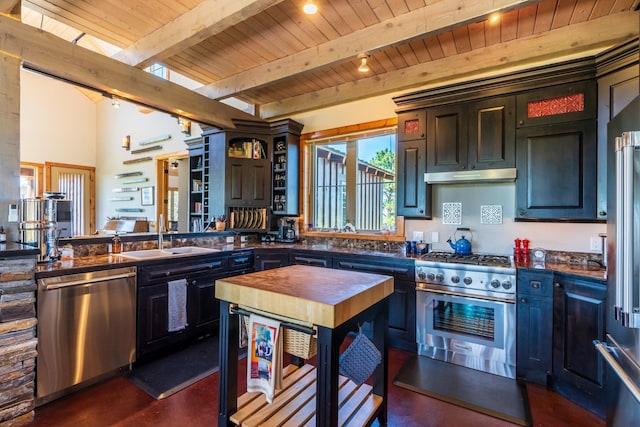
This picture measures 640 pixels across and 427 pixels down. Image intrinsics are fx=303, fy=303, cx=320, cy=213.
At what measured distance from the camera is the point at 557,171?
253cm

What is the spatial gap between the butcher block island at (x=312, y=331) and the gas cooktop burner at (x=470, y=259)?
1290mm

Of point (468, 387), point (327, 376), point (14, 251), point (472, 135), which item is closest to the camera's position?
point (327, 376)

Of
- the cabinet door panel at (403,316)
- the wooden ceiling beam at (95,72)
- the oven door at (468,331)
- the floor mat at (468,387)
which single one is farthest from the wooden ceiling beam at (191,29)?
the floor mat at (468,387)

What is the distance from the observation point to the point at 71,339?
221cm

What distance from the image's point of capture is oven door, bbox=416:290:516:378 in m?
2.49

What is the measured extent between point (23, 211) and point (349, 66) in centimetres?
329

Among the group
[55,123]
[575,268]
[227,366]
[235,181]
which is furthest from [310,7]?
[55,123]

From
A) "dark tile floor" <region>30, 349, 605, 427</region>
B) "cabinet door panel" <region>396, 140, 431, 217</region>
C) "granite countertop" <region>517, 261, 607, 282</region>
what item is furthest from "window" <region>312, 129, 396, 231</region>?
"dark tile floor" <region>30, 349, 605, 427</region>

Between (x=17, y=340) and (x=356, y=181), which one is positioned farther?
(x=356, y=181)

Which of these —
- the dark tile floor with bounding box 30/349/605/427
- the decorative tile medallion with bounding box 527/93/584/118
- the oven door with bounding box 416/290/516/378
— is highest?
the decorative tile medallion with bounding box 527/93/584/118

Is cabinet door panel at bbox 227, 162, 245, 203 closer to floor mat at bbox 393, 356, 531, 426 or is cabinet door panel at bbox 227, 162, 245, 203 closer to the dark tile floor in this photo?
the dark tile floor

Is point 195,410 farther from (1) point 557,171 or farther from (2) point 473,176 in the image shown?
(1) point 557,171

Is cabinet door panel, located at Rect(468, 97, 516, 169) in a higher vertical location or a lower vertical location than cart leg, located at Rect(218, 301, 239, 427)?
higher

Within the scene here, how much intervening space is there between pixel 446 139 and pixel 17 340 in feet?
12.1
